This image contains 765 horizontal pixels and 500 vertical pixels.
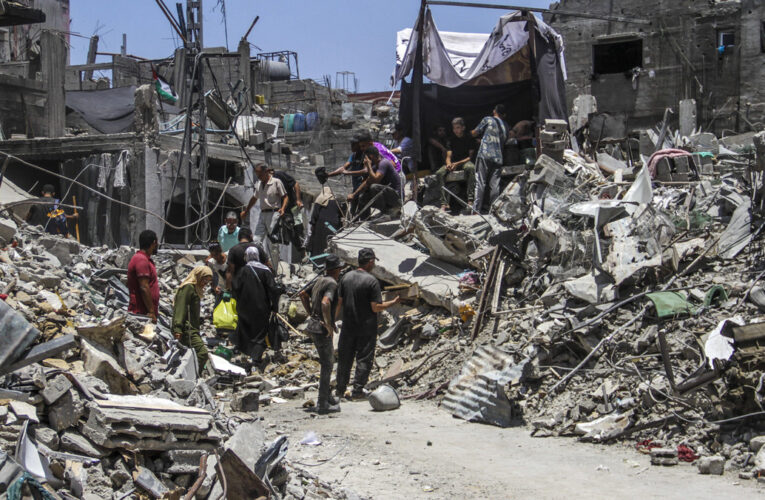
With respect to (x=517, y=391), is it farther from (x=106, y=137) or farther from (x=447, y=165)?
(x=106, y=137)

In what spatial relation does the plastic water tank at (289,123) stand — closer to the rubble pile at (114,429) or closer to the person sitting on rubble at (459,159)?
the person sitting on rubble at (459,159)

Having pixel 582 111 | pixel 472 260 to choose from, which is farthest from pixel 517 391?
pixel 582 111

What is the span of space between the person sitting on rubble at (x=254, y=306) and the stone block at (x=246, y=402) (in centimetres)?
209

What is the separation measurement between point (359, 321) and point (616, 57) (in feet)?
68.7

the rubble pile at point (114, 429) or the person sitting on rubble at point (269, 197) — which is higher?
the person sitting on rubble at point (269, 197)

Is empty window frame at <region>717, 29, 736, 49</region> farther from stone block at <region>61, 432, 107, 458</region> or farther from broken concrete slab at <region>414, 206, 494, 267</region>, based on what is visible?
stone block at <region>61, 432, 107, 458</region>

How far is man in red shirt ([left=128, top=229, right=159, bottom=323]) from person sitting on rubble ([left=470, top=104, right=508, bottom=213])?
5.27 meters

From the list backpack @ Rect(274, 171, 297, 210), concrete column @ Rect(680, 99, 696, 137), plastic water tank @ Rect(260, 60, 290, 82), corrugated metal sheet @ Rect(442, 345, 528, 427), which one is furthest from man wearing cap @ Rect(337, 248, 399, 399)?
plastic water tank @ Rect(260, 60, 290, 82)

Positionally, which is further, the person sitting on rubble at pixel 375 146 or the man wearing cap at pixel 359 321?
the person sitting on rubble at pixel 375 146

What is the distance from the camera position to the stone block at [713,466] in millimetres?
5461

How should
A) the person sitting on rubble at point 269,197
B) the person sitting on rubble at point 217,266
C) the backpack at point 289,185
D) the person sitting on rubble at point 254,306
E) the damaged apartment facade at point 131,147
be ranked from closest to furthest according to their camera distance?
the person sitting on rubble at point 254,306, the person sitting on rubble at point 217,266, the person sitting on rubble at point 269,197, the backpack at point 289,185, the damaged apartment facade at point 131,147

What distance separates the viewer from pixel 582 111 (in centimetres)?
2325

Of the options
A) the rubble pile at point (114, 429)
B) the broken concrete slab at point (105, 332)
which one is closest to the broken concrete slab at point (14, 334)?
the rubble pile at point (114, 429)

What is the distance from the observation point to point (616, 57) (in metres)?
26.1
